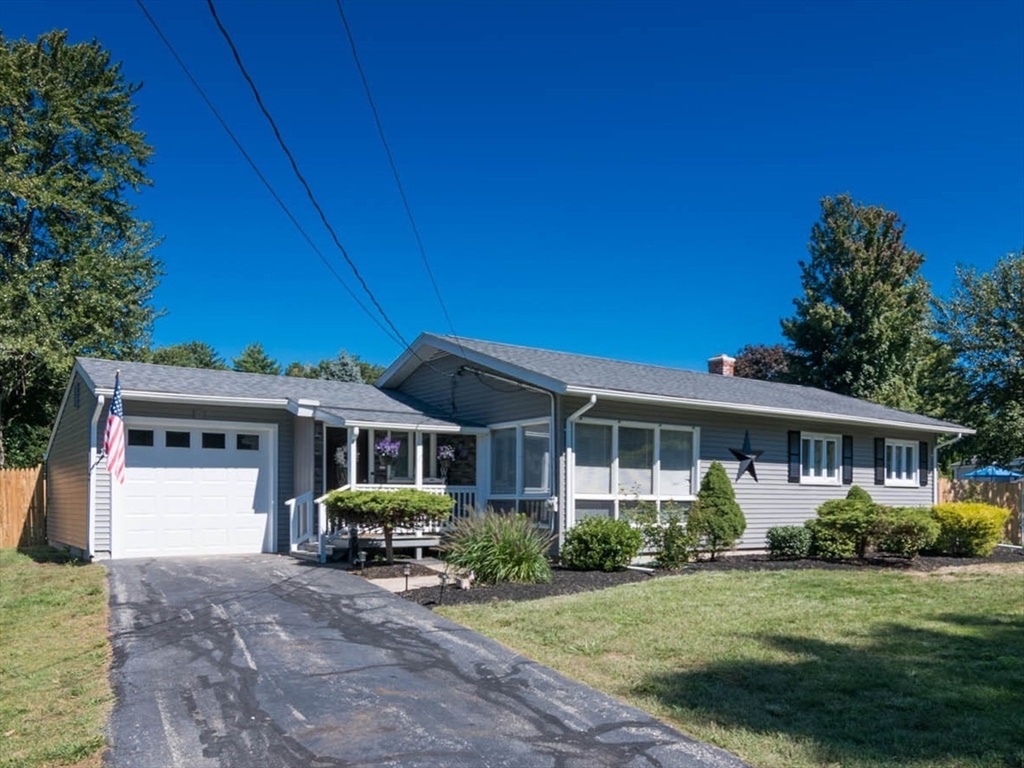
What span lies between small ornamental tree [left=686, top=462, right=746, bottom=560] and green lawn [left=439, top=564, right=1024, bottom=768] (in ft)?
7.78

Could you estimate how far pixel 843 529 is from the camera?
14453 mm

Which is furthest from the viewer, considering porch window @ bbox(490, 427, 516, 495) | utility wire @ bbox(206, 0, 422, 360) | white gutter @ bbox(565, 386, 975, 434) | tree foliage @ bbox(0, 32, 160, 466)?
tree foliage @ bbox(0, 32, 160, 466)

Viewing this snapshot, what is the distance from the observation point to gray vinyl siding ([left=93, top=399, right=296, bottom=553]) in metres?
13.3

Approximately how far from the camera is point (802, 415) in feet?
52.8

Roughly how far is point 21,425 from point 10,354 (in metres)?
3.05

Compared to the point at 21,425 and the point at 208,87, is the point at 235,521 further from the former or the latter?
the point at 21,425

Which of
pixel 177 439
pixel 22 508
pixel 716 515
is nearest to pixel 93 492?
pixel 177 439

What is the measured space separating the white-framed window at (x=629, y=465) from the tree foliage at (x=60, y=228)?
16.7 meters

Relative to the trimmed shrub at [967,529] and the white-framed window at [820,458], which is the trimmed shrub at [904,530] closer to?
the trimmed shrub at [967,529]

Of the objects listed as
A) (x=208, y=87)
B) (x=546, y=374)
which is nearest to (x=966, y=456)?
(x=546, y=374)

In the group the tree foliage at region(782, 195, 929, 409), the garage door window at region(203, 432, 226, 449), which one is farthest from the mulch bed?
the tree foliage at region(782, 195, 929, 409)

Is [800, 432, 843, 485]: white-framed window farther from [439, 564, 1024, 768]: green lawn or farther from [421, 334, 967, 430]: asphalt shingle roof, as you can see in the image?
[439, 564, 1024, 768]: green lawn

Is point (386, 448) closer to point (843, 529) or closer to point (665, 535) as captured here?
point (665, 535)

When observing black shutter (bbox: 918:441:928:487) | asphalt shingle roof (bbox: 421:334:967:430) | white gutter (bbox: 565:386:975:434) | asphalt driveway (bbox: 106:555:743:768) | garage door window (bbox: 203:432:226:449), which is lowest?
asphalt driveway (bbox: 106:555:743:768)
